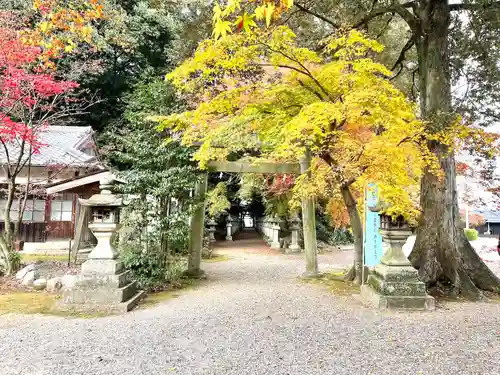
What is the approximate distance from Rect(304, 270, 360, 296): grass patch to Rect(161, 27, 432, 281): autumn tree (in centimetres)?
95

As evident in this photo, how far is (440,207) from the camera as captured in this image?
22.2ft

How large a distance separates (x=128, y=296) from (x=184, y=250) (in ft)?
9.22

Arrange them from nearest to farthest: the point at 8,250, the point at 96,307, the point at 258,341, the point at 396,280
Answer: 1. the point at 258,341
2. the point at 96,307
3. the point at 396,280
4. the point at 8,250

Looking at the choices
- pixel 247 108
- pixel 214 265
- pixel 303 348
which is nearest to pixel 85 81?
pixel 214 265

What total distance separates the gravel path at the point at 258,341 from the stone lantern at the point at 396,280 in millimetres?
262

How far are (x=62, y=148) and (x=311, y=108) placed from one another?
11729mm

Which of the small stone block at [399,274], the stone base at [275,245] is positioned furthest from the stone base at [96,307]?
the stone base at [275,245]

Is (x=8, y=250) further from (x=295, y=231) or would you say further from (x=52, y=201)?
(x=295, y=231)

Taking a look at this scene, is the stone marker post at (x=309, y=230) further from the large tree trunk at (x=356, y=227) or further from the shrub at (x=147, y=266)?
the shrub at (x=147, y=266)

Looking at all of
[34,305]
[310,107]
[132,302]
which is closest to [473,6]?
[310,107]

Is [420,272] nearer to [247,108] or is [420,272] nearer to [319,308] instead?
[319,308]

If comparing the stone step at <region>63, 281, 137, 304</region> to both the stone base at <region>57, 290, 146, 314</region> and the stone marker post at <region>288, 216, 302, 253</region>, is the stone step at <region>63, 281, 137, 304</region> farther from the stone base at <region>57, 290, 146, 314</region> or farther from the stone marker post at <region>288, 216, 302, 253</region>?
the stone marker post at <region>288, 216, 302, 253</region>

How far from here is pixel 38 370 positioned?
3328mm

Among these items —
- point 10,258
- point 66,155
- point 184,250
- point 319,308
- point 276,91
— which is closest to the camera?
point 319,308
